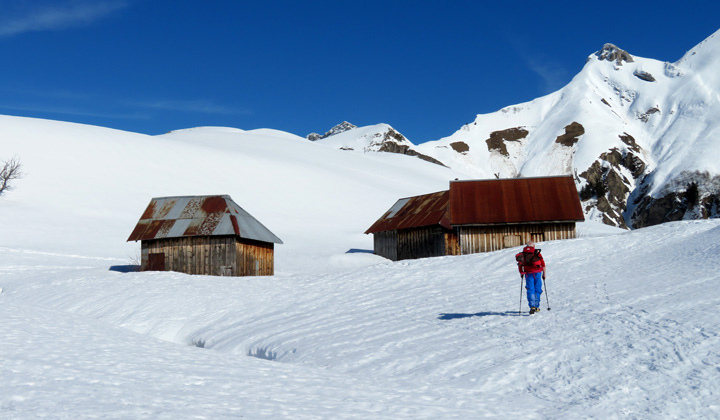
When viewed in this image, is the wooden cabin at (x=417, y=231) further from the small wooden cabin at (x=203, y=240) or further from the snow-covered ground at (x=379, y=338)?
the small wooden cabin at (x=203, y=240)

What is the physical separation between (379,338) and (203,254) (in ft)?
74.5

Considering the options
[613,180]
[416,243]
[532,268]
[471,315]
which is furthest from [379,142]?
[532,268]

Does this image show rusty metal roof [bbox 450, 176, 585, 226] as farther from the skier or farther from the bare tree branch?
the bare tree branch

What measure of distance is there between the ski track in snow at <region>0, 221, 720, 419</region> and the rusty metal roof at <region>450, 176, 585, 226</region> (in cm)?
1180

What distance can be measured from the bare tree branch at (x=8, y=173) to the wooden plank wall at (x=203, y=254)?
31.4 m

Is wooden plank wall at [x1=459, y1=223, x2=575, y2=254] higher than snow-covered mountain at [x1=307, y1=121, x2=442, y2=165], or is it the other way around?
snow-covered mountain at [x1=307, y1=121, x2=442, y2=165]

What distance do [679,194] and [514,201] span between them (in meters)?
124

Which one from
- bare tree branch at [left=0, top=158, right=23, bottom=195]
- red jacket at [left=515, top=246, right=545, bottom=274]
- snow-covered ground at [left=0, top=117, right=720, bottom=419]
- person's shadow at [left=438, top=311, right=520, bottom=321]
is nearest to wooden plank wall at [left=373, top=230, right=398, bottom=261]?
snow-covered ground at [left=0, top=117, right=720, bottom=419]

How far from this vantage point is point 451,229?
40.1 meters

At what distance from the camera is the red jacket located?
52.6ft

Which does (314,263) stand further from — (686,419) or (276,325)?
(686,419)

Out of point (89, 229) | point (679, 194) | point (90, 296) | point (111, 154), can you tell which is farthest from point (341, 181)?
point (679, 194)

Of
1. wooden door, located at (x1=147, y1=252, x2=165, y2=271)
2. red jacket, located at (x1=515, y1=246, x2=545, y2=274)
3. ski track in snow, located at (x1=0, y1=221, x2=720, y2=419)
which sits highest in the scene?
wooden door, located at (x1=147, y1=252, x2=165, y2=271)

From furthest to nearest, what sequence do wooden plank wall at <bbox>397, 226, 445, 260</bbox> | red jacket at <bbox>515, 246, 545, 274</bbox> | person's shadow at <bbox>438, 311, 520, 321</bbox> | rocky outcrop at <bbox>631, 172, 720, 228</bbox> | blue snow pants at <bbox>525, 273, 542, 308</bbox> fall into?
rocky outcrop at <bbox>631, 172, 720, 228</bbox> → wooden plank wall at <bbox>397, 226, 445, 260</bbox> → person's shadow at <bbox>438, 311, 520, 321</bbox> → blue snow pants at <bbox>525, 273, 542, 308</bbox> → red jacket at <bbox>515, 246, 545, 274</bbox>
